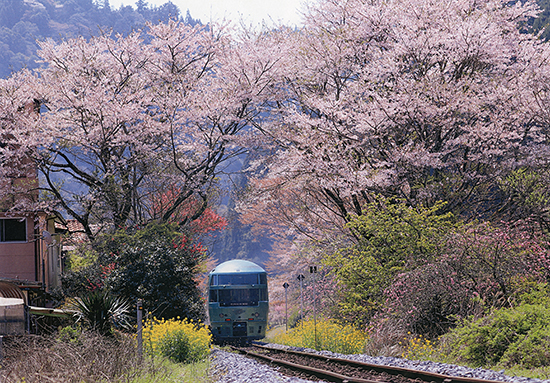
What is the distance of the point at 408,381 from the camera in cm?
892

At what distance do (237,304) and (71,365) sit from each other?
13684 mm

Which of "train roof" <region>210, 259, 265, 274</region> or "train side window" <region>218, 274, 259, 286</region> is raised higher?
"train roof" <region>210, 259, 265, 274</region>

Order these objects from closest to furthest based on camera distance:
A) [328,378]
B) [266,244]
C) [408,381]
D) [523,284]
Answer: [408,381]
[328,378]
[523,284]
[266,244]

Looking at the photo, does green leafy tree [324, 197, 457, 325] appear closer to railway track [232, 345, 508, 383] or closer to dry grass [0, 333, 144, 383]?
railway track [232, 345, 508, 383]

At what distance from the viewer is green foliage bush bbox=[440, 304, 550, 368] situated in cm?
923

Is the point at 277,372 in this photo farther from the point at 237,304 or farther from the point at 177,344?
the point at 237,304

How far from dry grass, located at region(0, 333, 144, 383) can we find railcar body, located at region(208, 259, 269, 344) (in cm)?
1194

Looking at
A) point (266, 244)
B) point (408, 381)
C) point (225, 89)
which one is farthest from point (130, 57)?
point (266, 244)

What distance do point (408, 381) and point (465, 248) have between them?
4.65 meters

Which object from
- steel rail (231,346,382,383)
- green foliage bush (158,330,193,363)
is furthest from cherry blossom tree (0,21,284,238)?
steel rail (231,346,382,383)

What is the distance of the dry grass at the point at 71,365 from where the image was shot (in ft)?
24.9

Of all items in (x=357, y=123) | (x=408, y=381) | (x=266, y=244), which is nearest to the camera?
(x=408, y=381)

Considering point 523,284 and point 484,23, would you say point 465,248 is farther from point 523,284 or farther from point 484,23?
point 484,23

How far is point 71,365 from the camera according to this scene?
26.3 ft
